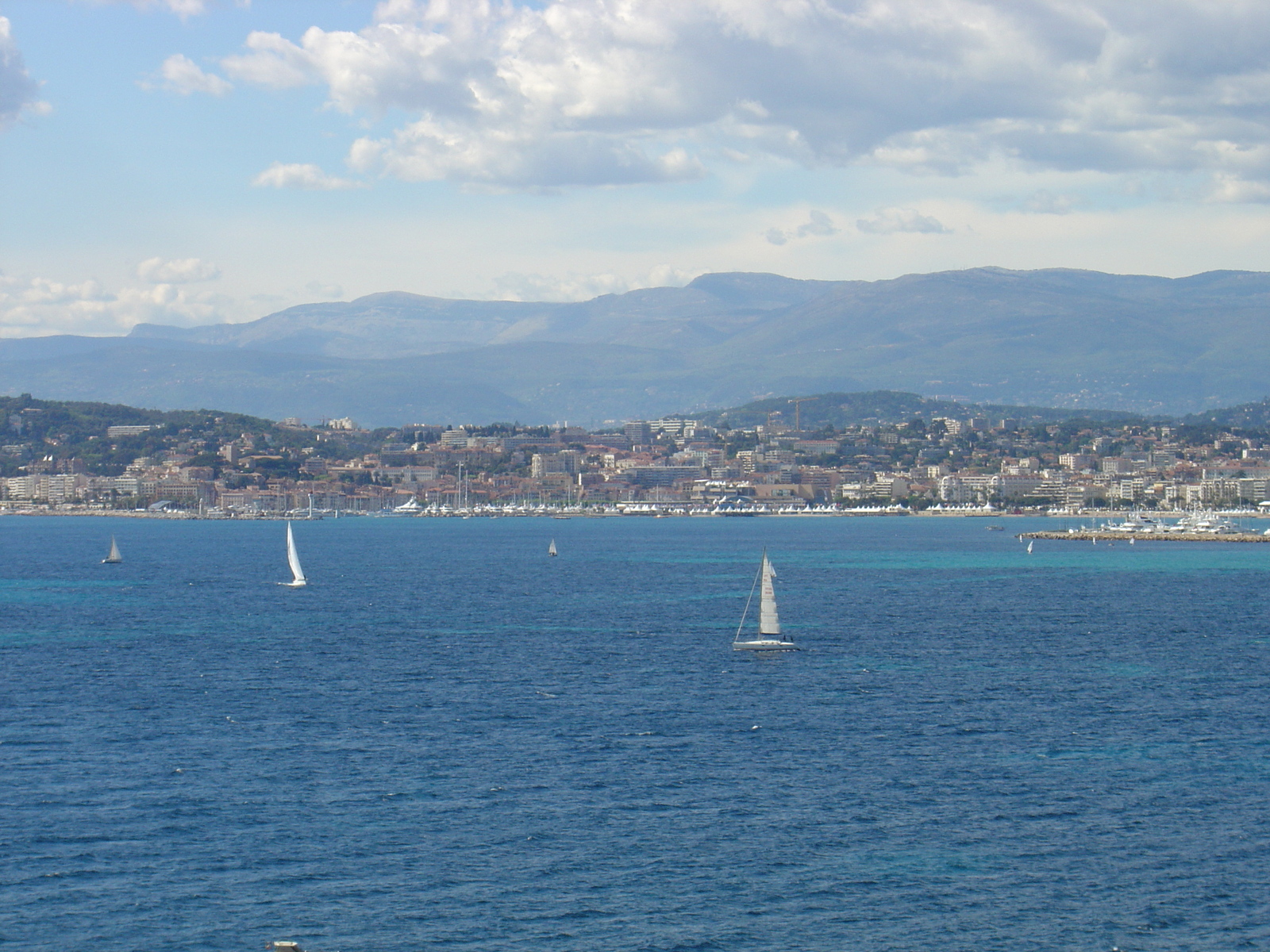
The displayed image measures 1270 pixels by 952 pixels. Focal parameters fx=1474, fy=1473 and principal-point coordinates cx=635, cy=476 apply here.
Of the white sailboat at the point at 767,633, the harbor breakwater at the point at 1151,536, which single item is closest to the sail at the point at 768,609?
the white sailboat at the point at 767,633

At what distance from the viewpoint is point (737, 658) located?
48.3 metres

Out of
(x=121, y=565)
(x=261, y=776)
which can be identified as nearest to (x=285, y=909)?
(x=261, y=776)

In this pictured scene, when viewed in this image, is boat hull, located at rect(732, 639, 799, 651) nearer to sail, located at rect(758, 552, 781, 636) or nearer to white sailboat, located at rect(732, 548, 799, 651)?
white sailboat, located at rect(732, 548, 799, 651)

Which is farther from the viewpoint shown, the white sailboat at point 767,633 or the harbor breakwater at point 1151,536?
the harbor breakwater at point 1151,536

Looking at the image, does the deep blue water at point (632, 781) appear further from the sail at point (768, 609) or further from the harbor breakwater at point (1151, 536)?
the harbor breakwater at point (1151, 536)

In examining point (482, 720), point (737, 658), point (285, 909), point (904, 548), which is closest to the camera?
point (285, 909)

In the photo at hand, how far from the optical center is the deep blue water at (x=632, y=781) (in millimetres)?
22812

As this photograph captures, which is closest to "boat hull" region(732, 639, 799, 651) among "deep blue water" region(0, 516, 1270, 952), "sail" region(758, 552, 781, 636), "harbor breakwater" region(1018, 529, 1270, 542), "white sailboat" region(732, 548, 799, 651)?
"white sailboat" region(732, 548, 799, 651)

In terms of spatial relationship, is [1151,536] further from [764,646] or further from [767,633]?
[764,646]

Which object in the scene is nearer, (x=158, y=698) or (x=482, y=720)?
(x=482, y=720)

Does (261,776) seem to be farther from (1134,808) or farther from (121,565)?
(121,565)

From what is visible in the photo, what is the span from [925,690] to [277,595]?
1598 inches

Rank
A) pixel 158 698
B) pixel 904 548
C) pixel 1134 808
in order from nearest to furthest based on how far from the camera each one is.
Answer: pixel 1134 808, pixel 158 698, pixel 904 548

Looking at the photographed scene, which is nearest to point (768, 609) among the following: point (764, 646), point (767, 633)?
point (767, 633)
